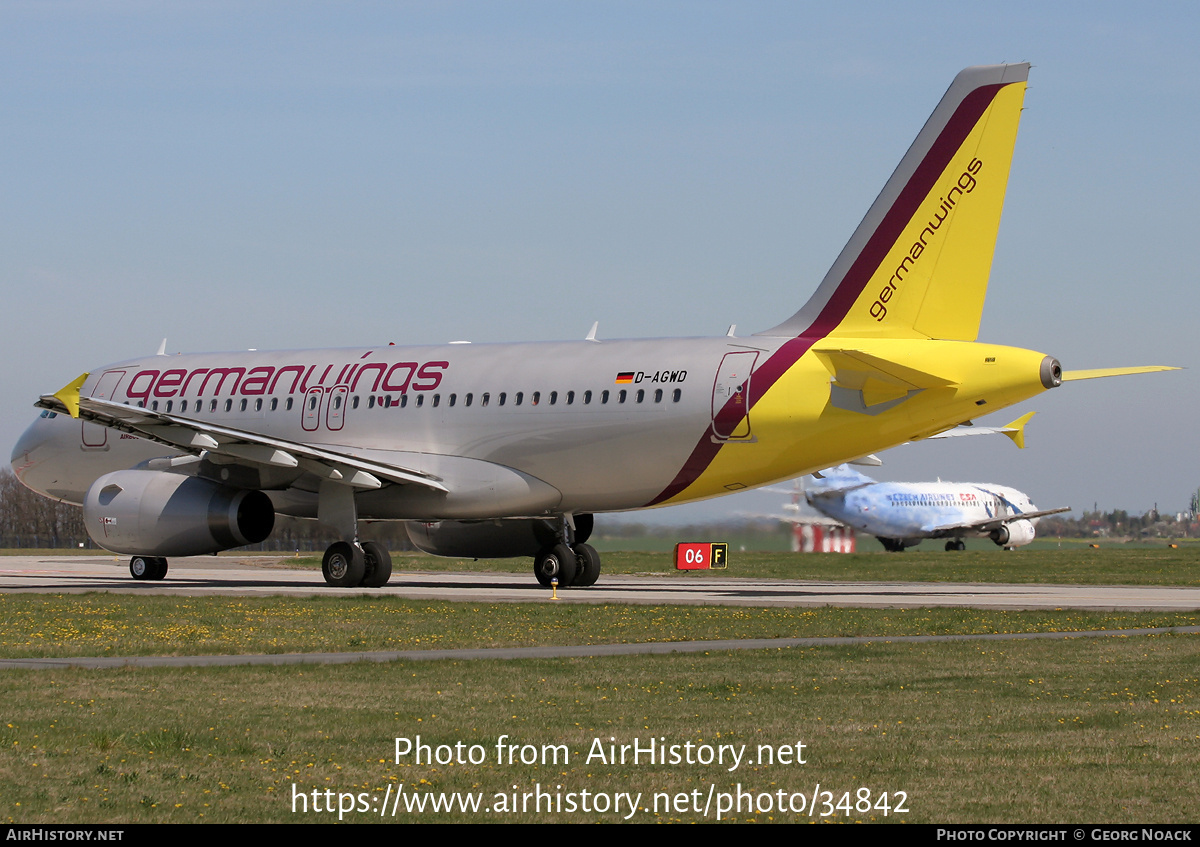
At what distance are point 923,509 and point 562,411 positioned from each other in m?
60.3

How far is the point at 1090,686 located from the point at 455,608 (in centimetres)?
1308

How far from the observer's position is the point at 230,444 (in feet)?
102

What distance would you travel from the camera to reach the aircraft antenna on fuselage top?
1104 inches

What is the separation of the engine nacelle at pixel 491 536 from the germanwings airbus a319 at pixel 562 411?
0.22ft

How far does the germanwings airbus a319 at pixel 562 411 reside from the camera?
92.3 feet

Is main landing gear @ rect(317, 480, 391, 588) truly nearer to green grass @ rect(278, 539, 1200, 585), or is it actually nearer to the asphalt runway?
the asphalt runway

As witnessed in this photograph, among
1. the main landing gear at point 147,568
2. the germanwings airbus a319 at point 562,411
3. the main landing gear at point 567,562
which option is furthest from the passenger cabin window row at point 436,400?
the main landing gear at point 147,568

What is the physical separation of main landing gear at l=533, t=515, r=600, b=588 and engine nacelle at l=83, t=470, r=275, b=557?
6.37 metres

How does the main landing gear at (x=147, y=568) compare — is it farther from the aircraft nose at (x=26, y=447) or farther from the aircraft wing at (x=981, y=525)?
the aircraft wing at (x=981, y=525)

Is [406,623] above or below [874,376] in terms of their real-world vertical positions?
below

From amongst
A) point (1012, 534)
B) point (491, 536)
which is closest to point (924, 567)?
point (491, 536)

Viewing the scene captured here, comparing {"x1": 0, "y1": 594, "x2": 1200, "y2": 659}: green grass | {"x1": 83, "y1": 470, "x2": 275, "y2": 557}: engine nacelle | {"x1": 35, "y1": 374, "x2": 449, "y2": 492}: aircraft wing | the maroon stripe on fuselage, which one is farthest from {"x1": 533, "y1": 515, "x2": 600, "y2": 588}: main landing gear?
{"x1": 0, "y1": 594, "x2": 1200, "y2": 659}: green grass

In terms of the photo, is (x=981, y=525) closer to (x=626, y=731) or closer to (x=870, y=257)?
(x=870, y=257)

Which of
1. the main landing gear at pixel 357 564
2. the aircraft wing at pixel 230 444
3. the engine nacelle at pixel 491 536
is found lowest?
the main landing gear at pixel 357 564
